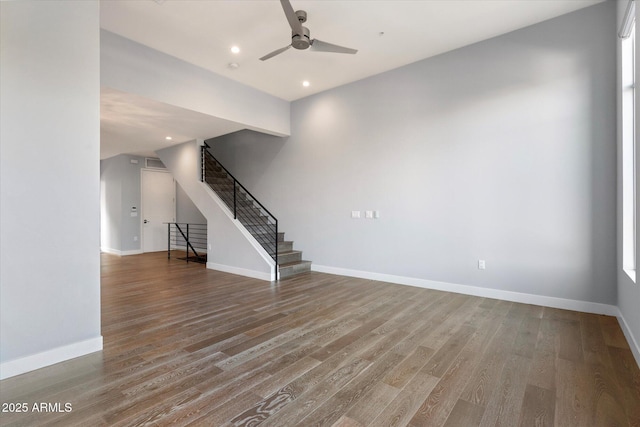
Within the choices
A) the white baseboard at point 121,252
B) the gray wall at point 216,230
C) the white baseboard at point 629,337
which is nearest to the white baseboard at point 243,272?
the gray wall at point 216,230

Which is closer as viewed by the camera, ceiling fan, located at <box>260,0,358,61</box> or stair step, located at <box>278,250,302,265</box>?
ceiling fan, located at <box>260,0,358,61</box>

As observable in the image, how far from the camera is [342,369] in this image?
7.68 feet

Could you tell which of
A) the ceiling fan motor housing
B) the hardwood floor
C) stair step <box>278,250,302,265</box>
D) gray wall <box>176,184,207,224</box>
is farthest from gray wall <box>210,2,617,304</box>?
gray wall <box>176,184,207,224</box>

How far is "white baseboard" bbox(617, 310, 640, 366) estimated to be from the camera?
2.43m

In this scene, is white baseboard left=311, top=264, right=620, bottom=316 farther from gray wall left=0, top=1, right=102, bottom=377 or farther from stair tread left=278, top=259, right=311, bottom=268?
gray wall left=0, top=1, right=102, bottom=377

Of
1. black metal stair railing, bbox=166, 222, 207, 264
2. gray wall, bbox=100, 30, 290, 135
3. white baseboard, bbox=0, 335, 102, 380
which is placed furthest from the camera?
black metal stair railing, bbox=166, 222, 207, 264

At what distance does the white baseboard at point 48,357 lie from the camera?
2230mm

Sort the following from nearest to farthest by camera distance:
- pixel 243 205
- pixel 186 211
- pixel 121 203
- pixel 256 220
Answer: pixel 256 220 → pixel 243 205 → pixel 121 203 → pixel 186 211

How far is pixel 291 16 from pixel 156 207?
8169 mm

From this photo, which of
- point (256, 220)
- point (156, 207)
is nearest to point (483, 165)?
point (256, 220)

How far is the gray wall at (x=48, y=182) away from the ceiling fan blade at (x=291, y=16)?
1718 millimetres

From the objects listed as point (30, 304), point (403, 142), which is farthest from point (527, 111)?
point (30, 304)

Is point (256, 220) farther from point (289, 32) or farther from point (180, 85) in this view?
point (289, 32)

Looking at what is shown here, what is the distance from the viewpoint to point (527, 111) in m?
3.91
